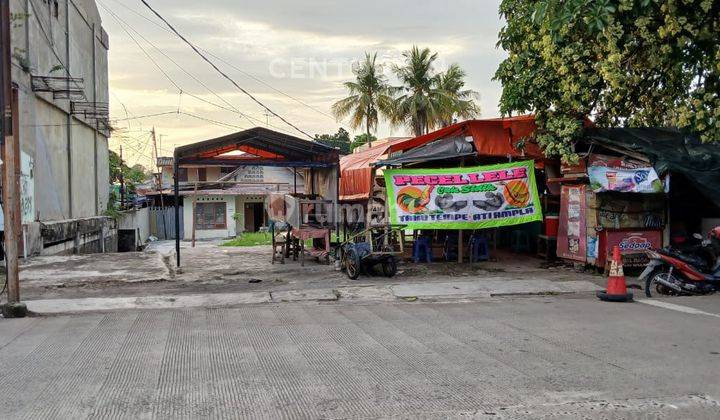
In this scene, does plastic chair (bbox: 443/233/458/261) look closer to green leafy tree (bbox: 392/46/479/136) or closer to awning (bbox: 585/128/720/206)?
awning (bbox: 585/128/720/206)

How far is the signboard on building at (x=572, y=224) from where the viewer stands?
13673mm

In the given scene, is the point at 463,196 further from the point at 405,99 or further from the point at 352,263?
the point at 405,99

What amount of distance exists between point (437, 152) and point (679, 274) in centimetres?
599

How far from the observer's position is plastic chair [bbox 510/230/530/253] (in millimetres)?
17719

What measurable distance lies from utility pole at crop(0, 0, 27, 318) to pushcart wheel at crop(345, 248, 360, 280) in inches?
243

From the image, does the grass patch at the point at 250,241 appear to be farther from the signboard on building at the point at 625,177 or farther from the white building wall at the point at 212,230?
the signboard on building at the point at 625,177

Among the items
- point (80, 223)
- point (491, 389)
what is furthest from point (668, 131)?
point (80, 223)

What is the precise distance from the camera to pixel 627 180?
12805 mm

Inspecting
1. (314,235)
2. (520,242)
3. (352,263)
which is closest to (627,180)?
(520,242)

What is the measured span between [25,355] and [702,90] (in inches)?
410

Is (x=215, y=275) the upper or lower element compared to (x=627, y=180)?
lower

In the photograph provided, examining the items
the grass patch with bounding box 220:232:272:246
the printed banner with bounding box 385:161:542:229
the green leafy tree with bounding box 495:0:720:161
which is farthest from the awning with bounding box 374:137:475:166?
the grass patch with bounding box 220:232:272:246

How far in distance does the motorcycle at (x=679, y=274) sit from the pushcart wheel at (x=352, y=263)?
5.41 meters

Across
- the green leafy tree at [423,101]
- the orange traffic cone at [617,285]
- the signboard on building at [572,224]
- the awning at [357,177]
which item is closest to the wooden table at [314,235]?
the awning at [357,177]
